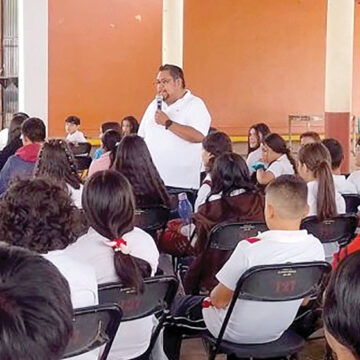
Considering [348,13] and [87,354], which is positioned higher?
[348,13]

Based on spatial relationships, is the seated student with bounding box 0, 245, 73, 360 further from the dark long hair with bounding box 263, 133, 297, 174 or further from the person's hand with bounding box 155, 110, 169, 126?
the dark long hair with bounding box 263, 133, 297, 174

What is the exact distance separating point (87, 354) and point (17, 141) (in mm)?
4068

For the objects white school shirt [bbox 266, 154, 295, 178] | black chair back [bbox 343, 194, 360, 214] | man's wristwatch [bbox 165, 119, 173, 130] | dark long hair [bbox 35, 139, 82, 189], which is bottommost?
black chair back [bbox 343, 194, 360, 214]

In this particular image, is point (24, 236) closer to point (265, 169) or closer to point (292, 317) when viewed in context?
point (292, 317)


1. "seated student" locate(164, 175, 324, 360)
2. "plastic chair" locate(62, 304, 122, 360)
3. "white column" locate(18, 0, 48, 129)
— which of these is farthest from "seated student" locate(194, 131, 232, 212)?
"white column" locate(18, 0, 48, 129)

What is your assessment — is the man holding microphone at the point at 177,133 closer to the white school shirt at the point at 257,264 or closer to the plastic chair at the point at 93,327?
the white school shirt at the point at 257,264

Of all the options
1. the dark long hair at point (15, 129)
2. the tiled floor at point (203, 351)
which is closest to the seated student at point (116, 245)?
the tiled floor at point (203, 351)

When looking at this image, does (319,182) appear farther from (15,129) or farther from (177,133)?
(15,129)

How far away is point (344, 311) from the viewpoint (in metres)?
1.34

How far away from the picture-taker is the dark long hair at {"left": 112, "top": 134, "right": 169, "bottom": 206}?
186 inches

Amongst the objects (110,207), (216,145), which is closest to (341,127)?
(216,145)

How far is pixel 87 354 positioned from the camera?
2.54m

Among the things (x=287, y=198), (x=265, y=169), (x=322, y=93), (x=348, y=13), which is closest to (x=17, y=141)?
(x=265, y=169)

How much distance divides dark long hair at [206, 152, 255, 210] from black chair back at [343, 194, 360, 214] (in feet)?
3.78
